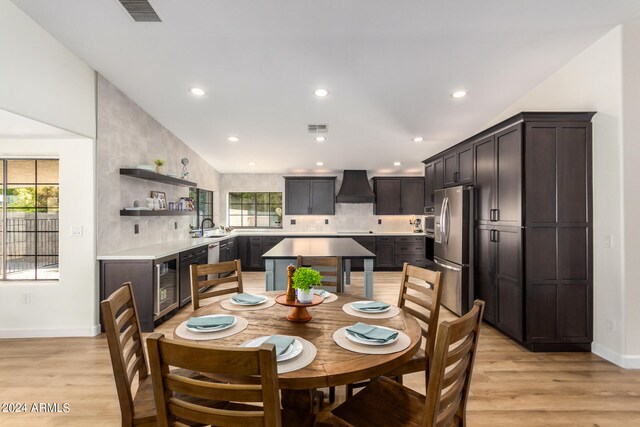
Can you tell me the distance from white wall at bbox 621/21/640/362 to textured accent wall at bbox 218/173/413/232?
5.01m

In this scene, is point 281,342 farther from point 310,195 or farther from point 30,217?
Result: point 310,195

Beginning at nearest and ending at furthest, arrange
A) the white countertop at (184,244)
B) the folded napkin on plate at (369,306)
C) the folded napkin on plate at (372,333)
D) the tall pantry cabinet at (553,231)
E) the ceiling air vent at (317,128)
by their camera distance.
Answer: the folded napkin on plate at (372,333), the folded napkin on plate at (369,306), the tall pantry cabinet at (553,231), the white countertop at (184,244), the ceiling air vent at (317,128)

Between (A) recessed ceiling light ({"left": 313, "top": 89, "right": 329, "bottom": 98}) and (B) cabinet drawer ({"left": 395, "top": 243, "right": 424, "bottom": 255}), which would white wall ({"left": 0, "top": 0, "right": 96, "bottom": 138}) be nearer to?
(A) recessed ceiling light ({"left": 313, "top": 89, "right": 329, "bottom": 98})

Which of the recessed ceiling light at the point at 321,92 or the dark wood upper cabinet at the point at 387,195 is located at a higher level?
the recessed ceiling light at the point at 321,92

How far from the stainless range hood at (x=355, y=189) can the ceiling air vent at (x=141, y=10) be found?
17.5 ft

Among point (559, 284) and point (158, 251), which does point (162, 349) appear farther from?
point (559, 284)

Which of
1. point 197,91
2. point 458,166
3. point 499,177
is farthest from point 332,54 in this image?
point 458,166

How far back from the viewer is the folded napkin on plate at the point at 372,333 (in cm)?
134

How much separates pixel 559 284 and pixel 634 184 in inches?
42.3

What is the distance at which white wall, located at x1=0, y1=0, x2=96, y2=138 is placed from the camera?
241cm

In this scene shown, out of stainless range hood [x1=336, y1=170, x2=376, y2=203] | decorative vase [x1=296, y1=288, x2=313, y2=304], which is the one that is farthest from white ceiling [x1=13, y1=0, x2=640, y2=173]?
stainless range hood [x1=336, y1=170, x2=376, y2=203]

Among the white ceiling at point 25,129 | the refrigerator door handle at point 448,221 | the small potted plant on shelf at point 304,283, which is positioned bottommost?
the small potted plant on shelf at point 304,283

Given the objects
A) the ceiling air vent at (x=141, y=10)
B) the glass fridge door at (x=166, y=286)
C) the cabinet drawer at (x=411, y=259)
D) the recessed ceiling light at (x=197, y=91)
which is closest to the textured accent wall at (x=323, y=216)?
the cabinet drawer at (x=411, y=259)

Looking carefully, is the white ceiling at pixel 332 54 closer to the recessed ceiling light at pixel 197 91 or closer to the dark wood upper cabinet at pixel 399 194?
the recessed ceiling light at pixel 197 91
